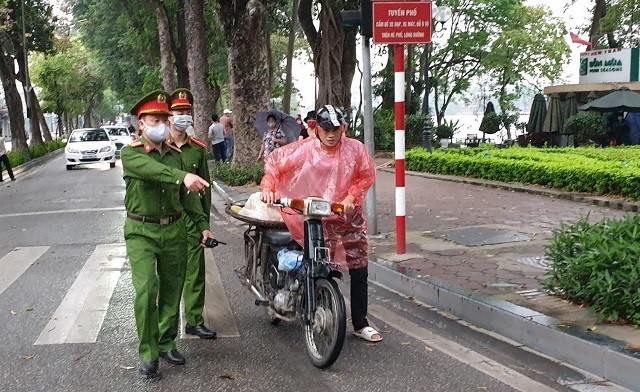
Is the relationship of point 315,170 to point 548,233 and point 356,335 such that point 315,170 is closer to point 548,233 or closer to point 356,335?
point 356,335

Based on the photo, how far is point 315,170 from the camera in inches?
212

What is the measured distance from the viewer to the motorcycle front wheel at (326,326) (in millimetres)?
4719

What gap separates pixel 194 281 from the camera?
5.77 metres

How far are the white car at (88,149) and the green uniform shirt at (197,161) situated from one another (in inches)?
926

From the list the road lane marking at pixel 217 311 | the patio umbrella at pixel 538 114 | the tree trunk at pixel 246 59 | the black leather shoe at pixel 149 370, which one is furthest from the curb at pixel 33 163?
the black leather shoe at pixel 149 370

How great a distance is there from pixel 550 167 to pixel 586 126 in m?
8.83

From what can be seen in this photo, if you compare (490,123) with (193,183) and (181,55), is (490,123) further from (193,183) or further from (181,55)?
(193,183)

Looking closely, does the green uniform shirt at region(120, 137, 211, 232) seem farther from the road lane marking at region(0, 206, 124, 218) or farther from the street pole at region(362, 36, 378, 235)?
the road lane marking at region(0, 206, 124, 218)

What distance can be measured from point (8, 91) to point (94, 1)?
24.7 feet

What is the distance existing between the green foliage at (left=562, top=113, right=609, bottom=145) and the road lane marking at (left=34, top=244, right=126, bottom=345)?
53.2ft

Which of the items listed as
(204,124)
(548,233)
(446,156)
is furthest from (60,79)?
(548,233)

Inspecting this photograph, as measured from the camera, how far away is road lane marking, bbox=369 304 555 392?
184 inches

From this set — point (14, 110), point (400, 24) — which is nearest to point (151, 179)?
point (400, 24)

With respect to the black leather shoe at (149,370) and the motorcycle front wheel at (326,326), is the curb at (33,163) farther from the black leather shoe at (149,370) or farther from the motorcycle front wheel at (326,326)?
the motorcycle front wheel at (326,326)
